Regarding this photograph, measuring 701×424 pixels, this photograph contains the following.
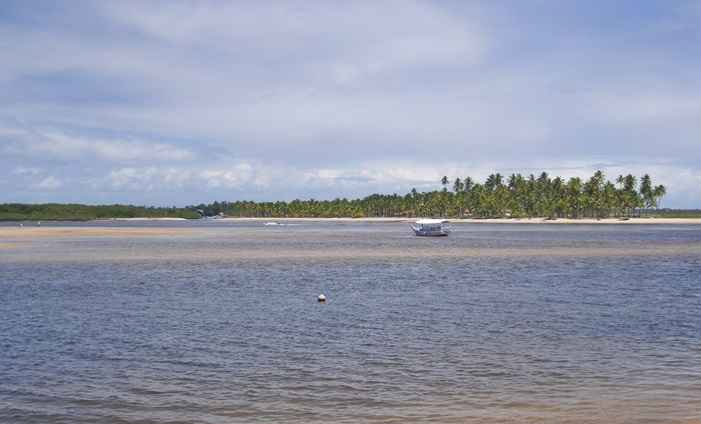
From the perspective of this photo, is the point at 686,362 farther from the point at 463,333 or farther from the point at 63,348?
the point at 63,348

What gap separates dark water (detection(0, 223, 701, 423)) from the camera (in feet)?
59.1

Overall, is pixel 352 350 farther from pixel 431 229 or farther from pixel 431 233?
pixel 431 229

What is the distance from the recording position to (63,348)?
2628 centimetres

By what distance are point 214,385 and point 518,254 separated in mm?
70891

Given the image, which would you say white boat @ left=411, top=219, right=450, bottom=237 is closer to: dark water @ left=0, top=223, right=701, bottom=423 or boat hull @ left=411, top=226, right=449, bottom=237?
boat hull @ left=411, top=226, right=449, bottom=237

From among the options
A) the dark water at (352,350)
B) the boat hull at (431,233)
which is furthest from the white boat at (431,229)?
the dark water at (352,350)

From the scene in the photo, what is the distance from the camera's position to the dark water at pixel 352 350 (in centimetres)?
1800

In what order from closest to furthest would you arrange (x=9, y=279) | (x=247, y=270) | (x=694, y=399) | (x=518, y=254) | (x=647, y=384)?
(x=694, y=399) < (x=647, y=384) < (x=9, y=279) < (x=247, y=270) < (x=518, y=254)

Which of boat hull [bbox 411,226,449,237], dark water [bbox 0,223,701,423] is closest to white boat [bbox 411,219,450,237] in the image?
boat hull [bbox 411,226,449,237]

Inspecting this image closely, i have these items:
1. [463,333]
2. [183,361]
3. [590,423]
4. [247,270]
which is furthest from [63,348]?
[247,270]

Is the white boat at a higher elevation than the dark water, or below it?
higher

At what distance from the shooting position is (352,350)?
2567 cm

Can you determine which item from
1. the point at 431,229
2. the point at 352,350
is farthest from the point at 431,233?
the point at 352,350

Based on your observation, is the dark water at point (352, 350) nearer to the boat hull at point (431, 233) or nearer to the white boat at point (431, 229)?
the boat hull at point (431, 233)
